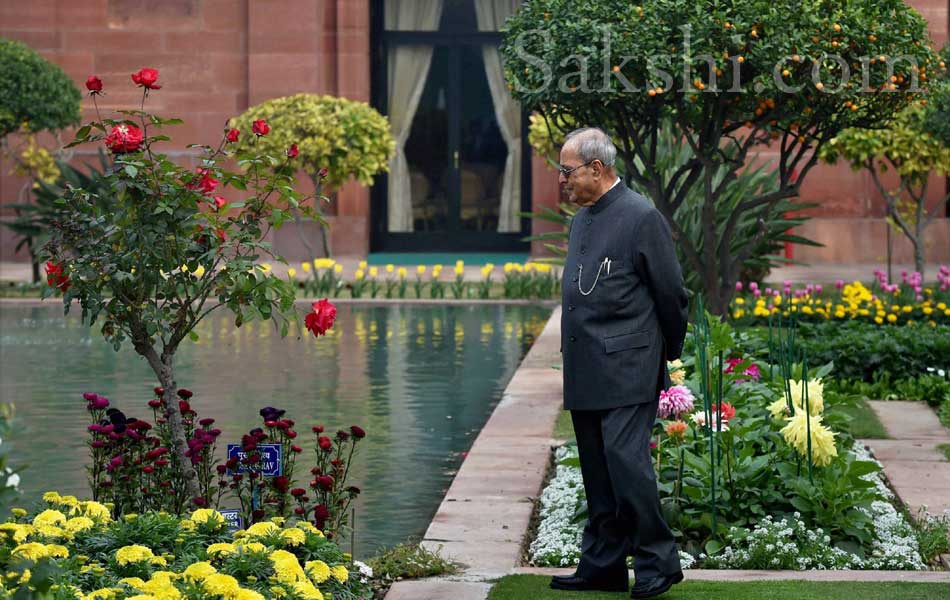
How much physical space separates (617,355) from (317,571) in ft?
4.72

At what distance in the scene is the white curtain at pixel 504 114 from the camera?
2908cm

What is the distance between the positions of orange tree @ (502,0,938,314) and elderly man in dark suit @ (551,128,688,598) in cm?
482

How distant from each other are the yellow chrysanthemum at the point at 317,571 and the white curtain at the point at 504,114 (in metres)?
23.8

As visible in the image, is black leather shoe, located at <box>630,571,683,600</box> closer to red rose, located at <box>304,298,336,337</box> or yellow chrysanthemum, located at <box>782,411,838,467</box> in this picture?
yellow chrysanthemum, located at <box>782,411,838,467</box>

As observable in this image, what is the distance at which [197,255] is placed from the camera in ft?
21.9

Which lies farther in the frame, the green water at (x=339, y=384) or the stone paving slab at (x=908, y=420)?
the stone paving slab at (x=908, y=420)

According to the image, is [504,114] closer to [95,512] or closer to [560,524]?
[560,524]

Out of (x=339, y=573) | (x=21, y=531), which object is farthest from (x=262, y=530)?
(x=21, y=531)

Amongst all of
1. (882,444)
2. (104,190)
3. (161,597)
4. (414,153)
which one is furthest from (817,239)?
(161,597)

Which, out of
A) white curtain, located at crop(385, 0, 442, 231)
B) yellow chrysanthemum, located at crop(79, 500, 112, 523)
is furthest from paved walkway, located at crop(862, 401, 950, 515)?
white curtain, located at crop(385, 0, 442, 231)

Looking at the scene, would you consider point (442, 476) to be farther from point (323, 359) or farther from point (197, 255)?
point (323, 359)

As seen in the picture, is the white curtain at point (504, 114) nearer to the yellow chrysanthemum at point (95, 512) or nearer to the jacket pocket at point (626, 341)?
the jacket pocket at point (626, 341)

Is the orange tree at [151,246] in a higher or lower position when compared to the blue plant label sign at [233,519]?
higher

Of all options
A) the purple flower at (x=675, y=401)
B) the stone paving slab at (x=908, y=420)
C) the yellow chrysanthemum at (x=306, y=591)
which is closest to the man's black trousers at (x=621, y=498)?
the purple flower at (x=675, y=401)
